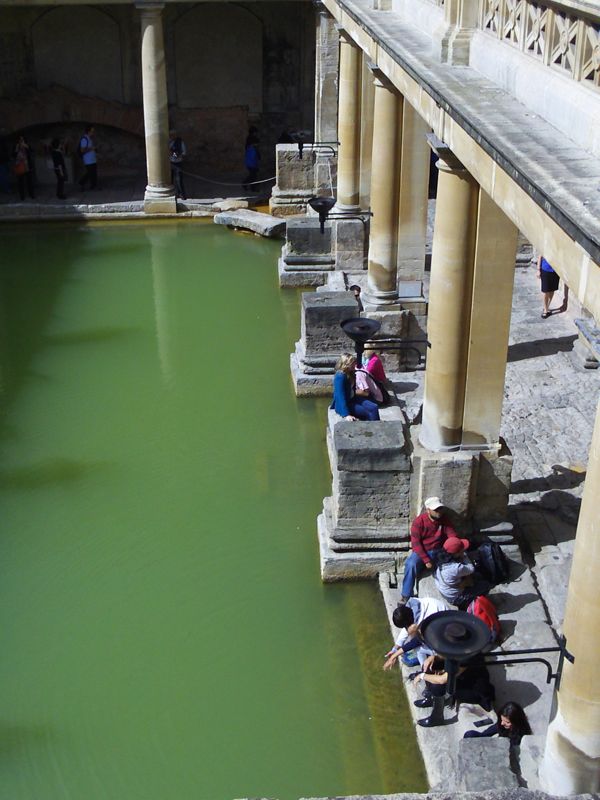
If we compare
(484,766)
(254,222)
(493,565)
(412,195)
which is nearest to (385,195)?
(412,195)

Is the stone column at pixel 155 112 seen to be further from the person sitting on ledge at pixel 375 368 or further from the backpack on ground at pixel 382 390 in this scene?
the backpack on ground at pixel 382 390

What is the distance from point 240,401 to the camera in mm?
11859

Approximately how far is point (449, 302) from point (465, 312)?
142mm

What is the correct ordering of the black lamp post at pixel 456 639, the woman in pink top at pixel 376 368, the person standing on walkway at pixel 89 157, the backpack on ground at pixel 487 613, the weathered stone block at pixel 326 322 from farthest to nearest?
the person standing on walkway at pixel 89 157, the weathered stone block at pixel 326 322, the woman in pink top at pixel 376 368, the backpack on ground at pixel 487 613, the black lamp post at pixel 456 639

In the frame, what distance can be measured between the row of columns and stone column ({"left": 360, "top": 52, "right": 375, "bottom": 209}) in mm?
60

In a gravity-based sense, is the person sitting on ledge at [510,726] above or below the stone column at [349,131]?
below

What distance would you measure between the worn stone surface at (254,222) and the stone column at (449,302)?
1016 cm

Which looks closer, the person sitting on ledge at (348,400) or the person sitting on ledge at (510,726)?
the person sitting on ledge at (510,726)

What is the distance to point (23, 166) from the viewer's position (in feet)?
66.1

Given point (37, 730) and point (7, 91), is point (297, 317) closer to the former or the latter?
point (37, 730)

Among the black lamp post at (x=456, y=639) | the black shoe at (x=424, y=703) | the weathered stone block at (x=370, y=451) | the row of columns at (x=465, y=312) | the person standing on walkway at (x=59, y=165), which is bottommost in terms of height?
the person standing on walkway at (x=59, y=165)

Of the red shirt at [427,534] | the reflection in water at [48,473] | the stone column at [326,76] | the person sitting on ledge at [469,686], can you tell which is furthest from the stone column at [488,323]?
the stone column at [326,76]

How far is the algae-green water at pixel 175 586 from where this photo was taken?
22.5ft

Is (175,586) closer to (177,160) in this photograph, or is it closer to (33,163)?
(177,160)
